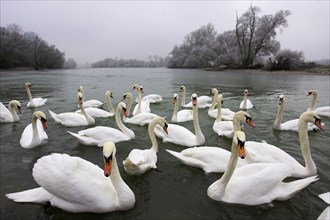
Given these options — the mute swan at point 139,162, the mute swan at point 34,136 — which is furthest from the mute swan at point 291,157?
the mute swan at point 34,136

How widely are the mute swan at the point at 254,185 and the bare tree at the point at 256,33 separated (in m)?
53.9

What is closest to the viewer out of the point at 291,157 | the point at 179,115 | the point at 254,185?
the point at 254,185

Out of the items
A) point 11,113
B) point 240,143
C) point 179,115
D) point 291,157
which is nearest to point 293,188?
point 291,157

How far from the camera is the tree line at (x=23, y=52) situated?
192ft

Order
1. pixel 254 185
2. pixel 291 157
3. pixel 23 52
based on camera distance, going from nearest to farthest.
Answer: pixel 254 185, pixel 291 157, pixel 23 52

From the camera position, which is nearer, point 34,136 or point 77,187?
point 77,187

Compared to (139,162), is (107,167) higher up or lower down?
higher up

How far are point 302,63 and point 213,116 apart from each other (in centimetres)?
4508

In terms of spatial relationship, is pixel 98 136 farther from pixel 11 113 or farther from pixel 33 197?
pixel 11 113

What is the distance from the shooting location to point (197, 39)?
82312mm

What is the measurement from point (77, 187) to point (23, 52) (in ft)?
243

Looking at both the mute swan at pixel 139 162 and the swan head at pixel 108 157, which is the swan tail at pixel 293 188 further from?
the swan head at pixel 108 157

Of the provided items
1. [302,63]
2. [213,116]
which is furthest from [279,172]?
[302,63]

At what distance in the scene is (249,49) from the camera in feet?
175
